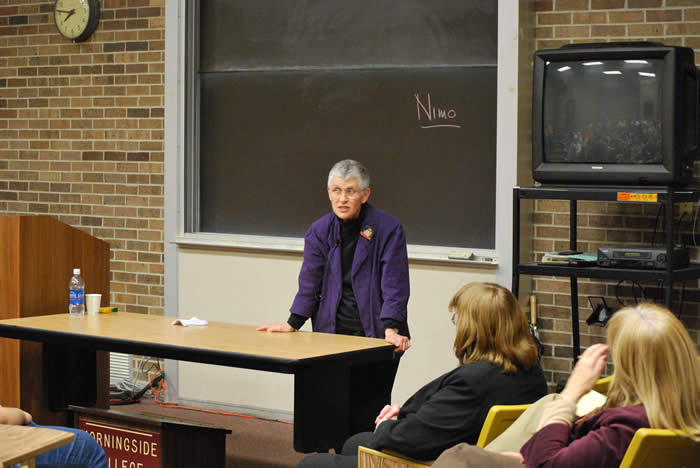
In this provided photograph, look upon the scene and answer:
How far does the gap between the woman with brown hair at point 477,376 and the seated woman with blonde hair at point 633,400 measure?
49 cm

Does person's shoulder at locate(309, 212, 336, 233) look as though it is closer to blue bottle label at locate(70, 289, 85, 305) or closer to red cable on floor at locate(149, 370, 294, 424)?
blue bottle label at locate(70, 289, 85, 305)

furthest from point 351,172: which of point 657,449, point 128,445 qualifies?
point 657,449

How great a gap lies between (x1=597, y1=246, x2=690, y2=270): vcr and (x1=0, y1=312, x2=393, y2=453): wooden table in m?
1.13

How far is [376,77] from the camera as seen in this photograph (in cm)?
537

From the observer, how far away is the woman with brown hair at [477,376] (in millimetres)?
2820

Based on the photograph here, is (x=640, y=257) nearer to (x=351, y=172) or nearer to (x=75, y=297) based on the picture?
(x=351, y=172)

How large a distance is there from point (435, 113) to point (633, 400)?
124 inches

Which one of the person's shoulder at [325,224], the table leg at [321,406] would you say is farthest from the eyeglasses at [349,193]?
the table leg at [321,406]

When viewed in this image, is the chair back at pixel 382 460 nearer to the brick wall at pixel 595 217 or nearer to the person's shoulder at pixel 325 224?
the person's shoulder at pixel 325 224

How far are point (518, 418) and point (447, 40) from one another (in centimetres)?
293

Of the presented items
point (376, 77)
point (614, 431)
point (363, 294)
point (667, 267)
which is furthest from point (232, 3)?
point (614, 431)

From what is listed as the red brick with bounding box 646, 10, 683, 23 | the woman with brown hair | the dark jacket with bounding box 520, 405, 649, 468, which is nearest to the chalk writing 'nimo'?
the red brick with bounding box 646, 10, 683, 23

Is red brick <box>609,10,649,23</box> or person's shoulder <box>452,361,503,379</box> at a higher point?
red brick <box>609,10,649,23</box>

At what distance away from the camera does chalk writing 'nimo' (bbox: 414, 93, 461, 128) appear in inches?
204
